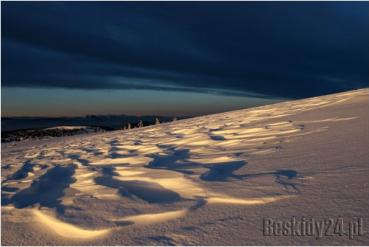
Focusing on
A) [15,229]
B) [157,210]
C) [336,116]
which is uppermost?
[336,116]

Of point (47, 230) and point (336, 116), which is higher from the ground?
point (336, 116)

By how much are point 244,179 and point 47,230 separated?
125cm

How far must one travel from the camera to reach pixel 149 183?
2.91 m

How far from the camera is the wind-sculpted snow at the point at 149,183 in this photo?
7.45ft

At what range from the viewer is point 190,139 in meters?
5.03

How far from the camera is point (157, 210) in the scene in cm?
227

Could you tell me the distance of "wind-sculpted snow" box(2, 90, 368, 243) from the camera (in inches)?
89.4

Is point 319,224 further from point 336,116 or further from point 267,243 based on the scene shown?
point 336,116

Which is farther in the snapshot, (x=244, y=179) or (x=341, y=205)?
(x=244, y=179)

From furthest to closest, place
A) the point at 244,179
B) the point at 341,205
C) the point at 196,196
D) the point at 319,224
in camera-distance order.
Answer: the point at 244,179
the point at 196,196
the point at 341,205
the point at 319,224

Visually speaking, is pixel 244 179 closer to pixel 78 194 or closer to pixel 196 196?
pixel 196 196

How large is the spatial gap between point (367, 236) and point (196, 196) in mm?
1015

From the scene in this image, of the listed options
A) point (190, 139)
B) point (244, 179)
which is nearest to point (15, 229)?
point (244, 179)

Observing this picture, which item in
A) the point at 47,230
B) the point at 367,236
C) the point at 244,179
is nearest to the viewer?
the point at 367,236
